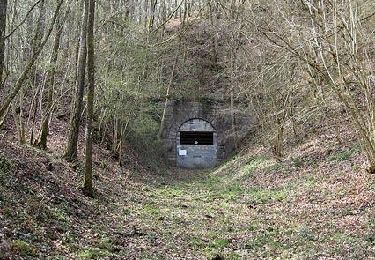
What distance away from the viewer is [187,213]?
527 inches

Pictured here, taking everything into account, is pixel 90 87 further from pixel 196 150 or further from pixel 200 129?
pixel 200 129

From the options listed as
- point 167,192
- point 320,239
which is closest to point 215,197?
point 167,192

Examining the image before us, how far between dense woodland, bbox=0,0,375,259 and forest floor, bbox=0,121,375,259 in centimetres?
5

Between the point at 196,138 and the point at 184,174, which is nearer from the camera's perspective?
the point at 184,174

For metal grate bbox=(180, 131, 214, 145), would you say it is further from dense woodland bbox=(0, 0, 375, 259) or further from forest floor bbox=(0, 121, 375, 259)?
forest floor bbox=(0, 121, 375, 259)

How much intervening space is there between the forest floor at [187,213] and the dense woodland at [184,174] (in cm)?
5

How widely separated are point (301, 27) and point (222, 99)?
799 inches

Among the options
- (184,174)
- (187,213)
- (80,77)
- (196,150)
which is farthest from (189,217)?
(196,150)

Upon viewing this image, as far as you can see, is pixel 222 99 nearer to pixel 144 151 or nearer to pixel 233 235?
pixel 144 151

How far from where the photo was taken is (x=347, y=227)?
9656mm

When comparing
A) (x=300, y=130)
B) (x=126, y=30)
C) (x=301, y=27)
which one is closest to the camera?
(x=301, y=27)

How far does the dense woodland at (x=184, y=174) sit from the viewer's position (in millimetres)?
8992

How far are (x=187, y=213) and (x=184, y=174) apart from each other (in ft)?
46.2

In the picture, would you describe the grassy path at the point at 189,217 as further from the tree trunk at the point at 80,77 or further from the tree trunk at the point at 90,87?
the tree trunk at the point at 80,77
